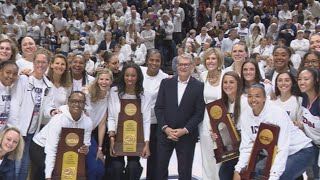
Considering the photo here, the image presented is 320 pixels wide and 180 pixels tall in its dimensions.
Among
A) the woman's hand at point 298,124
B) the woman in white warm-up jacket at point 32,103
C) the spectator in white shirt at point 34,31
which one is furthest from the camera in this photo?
the spectator in white shirt at point 34,31

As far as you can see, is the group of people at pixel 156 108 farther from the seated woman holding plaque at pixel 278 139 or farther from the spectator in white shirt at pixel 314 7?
the spectator in white shirt at pixel 314 7

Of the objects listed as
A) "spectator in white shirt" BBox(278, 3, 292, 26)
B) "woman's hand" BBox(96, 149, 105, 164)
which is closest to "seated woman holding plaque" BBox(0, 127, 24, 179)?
"woman's hand" BBox(96, 149, 105, 164)

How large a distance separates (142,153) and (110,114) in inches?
19.9

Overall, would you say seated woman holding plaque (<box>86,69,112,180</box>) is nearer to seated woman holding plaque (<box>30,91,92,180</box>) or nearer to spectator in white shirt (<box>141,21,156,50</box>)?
seated woman holding plaque (<box>30,91,92,180</box>)

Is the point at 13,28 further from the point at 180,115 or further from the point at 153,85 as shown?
the point at 180,115

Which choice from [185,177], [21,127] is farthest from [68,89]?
[185,177]

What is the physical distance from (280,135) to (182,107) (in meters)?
1.18

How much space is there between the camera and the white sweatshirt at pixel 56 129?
5.36 meters

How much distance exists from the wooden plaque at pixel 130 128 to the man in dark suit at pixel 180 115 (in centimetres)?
19

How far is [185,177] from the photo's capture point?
19.0 ft

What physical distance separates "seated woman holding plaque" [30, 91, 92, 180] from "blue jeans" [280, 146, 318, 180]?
184 cm

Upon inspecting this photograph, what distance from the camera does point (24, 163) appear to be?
5.51 meters

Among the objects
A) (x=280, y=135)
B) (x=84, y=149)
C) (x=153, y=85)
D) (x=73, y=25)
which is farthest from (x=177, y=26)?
(x=280, y=135)

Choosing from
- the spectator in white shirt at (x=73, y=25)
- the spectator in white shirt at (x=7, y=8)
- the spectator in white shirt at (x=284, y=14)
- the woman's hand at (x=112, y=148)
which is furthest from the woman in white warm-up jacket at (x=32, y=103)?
the spectator in white shirt at (x=7, y=8)
